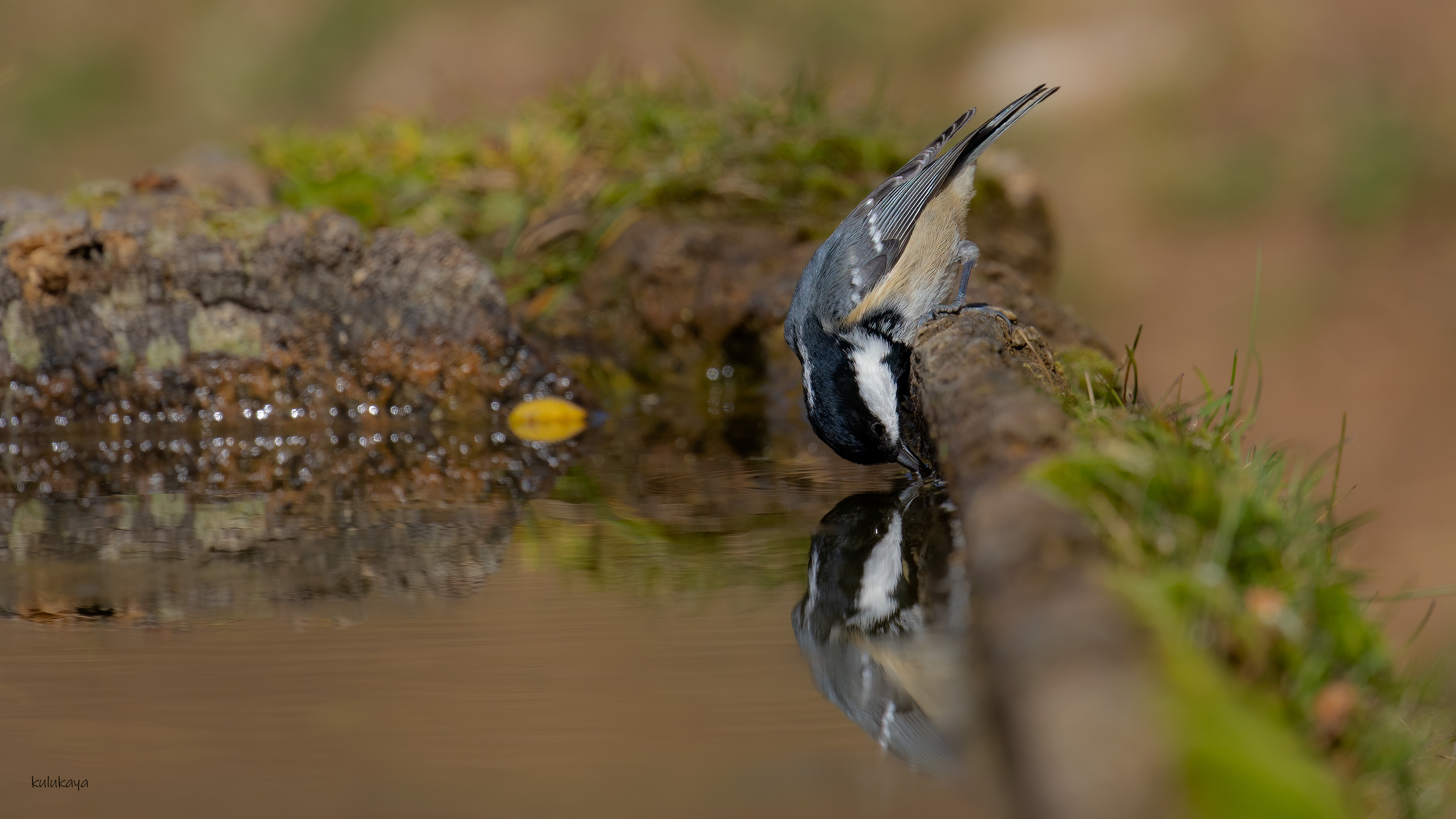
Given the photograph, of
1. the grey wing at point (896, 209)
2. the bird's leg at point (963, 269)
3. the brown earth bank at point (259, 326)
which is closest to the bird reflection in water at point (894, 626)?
the bird's leg at point (963, 269)

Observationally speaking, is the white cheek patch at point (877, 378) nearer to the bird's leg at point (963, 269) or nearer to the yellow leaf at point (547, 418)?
the bird's leg at point (963, 269)

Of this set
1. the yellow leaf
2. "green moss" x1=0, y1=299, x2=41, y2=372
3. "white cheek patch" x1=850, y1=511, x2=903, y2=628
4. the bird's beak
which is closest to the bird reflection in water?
"white cheek patch" x1=850, y1=511, x2=903, y2=628

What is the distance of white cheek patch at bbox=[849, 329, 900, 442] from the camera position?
3.19 meters

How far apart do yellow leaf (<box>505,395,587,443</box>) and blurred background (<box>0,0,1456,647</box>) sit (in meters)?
2.79

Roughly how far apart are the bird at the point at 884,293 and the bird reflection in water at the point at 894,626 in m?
0.24

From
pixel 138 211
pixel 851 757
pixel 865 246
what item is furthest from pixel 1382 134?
pixel 851 757

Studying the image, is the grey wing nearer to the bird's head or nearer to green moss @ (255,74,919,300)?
the bird's head

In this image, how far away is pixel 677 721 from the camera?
180 centimetres

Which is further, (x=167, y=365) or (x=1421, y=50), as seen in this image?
(x=1421, y=50)

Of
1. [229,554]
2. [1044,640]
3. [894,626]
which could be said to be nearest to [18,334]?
[229,554]

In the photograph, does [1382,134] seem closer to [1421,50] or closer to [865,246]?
[1421,50]

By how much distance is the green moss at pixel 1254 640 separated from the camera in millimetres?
1293

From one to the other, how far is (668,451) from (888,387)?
1.04 m

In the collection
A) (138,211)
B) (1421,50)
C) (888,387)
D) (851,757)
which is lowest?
(851,757)
